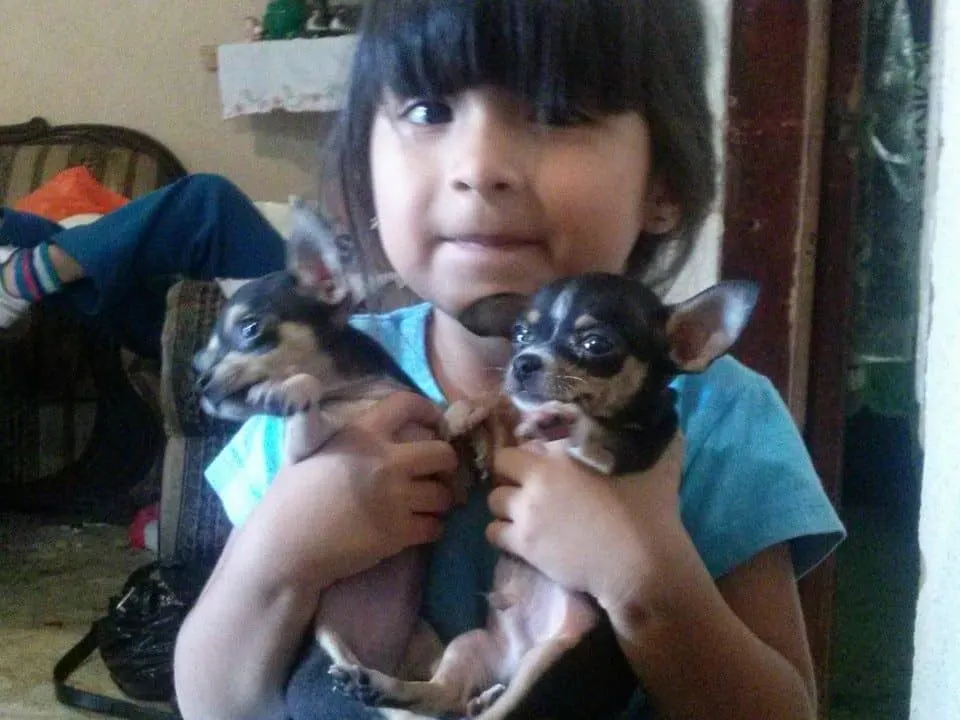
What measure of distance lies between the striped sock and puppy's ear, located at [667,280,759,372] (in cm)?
181

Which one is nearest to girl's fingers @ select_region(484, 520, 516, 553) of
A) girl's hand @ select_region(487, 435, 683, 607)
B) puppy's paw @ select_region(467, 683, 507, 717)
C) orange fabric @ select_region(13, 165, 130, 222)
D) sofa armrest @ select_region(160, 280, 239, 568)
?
girl's hand @ select_region(487, 435, 683, 607)

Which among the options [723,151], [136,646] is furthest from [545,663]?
[136,646]

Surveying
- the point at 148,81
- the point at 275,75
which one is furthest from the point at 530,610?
the point at 148,81

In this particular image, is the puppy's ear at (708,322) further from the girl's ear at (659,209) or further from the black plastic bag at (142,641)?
the black plastic bag at (142,641)

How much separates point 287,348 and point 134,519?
2265 millimetres

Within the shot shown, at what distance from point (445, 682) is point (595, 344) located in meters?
0.26

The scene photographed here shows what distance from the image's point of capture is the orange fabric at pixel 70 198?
108 inches

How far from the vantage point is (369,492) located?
0.77 meters

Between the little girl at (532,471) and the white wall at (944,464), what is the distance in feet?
0.55

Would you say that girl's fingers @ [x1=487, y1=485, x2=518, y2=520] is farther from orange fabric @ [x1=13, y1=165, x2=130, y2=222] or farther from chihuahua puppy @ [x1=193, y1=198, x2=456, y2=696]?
orange fabric @ [x1=13, y1=165, x2=130, y2=222]

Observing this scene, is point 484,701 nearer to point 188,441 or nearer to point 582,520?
point 582,520

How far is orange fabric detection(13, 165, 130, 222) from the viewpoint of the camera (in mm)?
2750

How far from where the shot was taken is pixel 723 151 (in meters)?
1.24

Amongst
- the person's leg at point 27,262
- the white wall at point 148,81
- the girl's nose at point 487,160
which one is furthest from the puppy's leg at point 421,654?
the white wall at point 148,81
